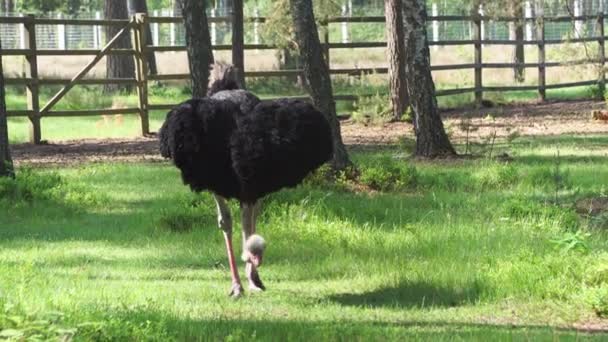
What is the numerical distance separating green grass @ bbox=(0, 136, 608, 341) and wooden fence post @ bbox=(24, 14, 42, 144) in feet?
18.6

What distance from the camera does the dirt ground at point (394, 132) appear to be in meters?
18.5

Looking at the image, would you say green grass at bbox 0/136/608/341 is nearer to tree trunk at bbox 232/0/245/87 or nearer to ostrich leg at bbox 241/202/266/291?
ostrich leg at bbox 241/202/266/291

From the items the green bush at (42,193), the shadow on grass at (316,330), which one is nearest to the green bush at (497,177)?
the green bush at (42,193)

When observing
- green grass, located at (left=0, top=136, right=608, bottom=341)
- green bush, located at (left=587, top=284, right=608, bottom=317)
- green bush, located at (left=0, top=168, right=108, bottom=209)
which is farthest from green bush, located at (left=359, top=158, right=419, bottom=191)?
green bush, located at (left=587, top=284, right=608, bottom=317)

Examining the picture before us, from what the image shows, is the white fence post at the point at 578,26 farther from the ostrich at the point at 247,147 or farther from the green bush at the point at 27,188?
the ostrich at the point at 247,147

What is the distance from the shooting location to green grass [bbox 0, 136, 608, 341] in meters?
7.34

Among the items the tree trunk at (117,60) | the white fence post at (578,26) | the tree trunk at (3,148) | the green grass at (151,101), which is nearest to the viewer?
the tree trunk at (3,148)

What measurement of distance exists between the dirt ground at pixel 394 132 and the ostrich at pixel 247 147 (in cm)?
890

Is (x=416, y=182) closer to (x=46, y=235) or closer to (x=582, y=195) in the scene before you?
Answer: (x=582, y=195)

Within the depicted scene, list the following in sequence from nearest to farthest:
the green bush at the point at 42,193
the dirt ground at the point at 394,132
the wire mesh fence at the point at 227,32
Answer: the green bush at the point at 42,193, the dirt ground at the point at 394,132, the wire mesh fence at the point at 227,32

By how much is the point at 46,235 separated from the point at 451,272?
440cm

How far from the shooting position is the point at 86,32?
60125 millimetres

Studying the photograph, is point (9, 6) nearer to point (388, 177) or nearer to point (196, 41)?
point (196, 41)

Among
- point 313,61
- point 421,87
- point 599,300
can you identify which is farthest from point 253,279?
point 421,87
